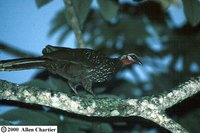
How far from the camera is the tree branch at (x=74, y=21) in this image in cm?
482

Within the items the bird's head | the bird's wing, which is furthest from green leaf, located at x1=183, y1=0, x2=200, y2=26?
the bird's wing

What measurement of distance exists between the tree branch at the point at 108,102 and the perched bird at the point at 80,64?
0.29m

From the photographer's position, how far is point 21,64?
146 inches

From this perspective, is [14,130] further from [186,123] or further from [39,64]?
[186,123]

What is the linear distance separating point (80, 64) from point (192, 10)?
3.73ft

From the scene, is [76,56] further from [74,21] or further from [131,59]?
[74,21]

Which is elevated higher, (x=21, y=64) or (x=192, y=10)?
(x=192, y=10)

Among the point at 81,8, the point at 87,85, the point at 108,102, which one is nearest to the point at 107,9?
the point at 81,8

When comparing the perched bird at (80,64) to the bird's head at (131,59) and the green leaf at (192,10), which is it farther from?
the green leaf at (192,10)

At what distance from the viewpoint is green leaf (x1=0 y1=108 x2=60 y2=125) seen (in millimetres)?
4082

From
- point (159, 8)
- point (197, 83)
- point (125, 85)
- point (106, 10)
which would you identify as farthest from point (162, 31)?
point (197, 83)

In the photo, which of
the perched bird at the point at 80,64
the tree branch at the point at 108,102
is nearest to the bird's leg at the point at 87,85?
the perched bird at the point at 80,64

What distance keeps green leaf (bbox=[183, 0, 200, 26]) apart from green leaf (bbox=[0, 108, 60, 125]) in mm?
1539

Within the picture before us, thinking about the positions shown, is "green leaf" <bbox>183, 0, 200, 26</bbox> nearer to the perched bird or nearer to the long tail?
the perched bird
